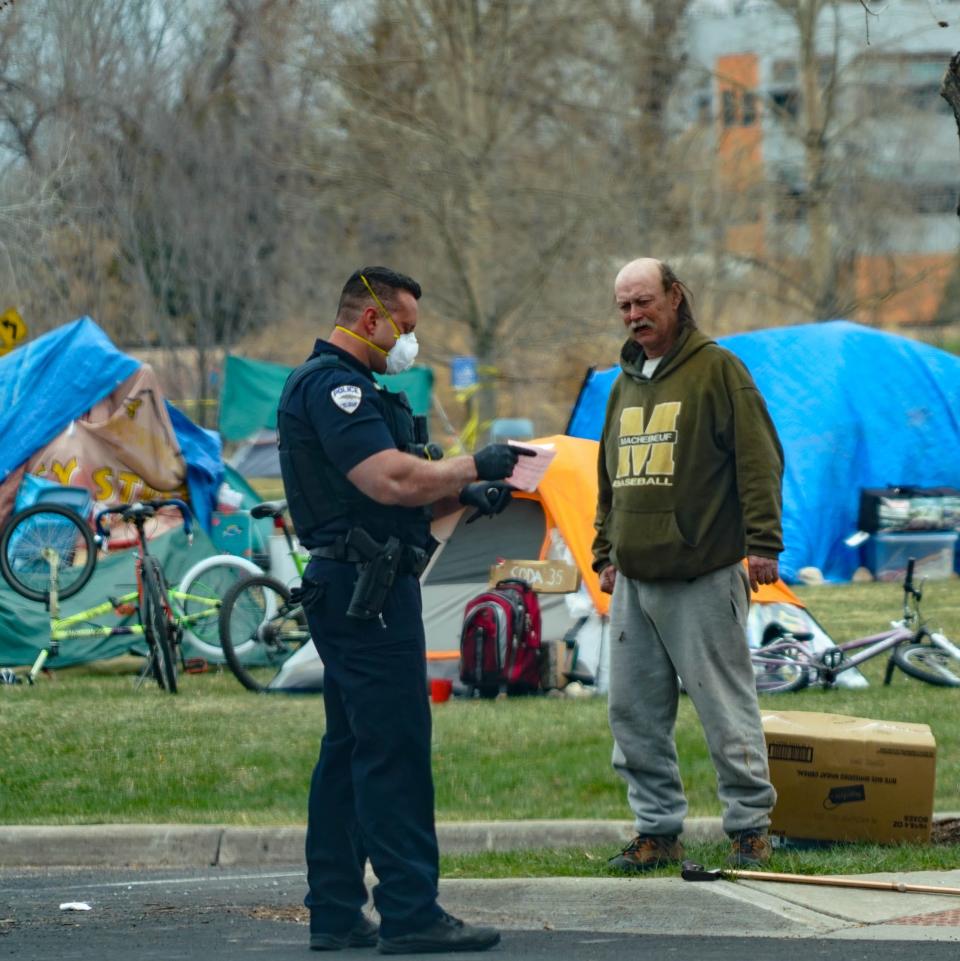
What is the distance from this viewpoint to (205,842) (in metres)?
7.73

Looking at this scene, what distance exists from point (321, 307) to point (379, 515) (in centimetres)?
2847

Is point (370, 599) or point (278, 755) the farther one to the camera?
point (278, 755)

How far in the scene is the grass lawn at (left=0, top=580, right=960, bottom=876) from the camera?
8312mm

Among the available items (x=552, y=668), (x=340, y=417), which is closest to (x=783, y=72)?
(x=552, y=668)

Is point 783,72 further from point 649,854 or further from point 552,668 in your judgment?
point 649,854

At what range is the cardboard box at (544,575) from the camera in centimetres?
1202

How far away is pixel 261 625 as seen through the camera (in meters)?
12.6

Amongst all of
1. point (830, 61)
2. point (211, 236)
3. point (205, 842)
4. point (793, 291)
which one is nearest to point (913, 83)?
point (830, 61)

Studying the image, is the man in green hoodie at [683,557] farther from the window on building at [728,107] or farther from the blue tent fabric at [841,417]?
the window on building at [728,107]

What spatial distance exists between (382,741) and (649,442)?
5.12 feet

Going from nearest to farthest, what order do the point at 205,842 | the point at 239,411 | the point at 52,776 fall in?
the point at 205,842
the point at 52,776
the point at 239,411

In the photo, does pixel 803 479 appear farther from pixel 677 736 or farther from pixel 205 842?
pixel 205 842

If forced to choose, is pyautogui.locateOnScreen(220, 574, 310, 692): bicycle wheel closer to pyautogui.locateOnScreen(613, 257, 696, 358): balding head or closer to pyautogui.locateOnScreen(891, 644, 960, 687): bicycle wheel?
pyautogui.locateOnScreen(891, 644, 960, 687): bicycle wheel

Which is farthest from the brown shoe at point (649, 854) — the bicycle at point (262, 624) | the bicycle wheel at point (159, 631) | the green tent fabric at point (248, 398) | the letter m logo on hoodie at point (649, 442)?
the green tent fabric at point (248, 398)
